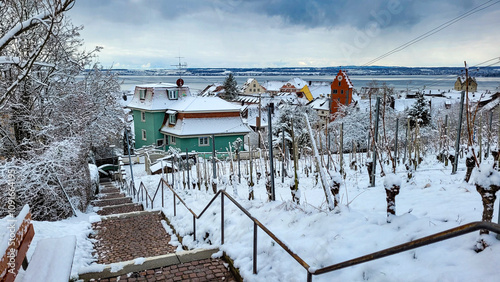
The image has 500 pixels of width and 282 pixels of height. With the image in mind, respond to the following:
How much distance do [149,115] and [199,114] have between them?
5.91 meters

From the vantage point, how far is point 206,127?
94.3 feet

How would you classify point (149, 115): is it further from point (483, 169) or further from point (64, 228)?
point (483, 169)

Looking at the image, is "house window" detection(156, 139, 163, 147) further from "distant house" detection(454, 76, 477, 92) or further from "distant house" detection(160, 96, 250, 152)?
"distant house" detection(454, 76, 477, 92)

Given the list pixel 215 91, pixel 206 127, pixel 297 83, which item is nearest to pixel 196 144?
pixel 206 127

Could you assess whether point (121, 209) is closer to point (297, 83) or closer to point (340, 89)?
point (340, 89)

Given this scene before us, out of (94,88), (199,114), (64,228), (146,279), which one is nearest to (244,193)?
(64,228)

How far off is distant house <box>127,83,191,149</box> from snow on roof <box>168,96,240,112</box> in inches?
52.5

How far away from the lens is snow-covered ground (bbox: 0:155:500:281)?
2.68 meters

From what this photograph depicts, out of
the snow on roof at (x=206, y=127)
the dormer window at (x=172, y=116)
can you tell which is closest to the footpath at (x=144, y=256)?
the snow on roof at (x=206, y=127)

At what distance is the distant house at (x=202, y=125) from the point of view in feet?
92.9

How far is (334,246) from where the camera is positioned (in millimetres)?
3496

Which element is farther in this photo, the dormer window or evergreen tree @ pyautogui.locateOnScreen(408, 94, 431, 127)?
the dormer window

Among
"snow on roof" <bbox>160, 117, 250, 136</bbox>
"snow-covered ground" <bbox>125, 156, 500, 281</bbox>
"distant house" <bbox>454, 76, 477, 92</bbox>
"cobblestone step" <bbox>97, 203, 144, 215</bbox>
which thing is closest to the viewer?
"snow-covered ground" <bbox>125, 156, 500, 281</bbox>

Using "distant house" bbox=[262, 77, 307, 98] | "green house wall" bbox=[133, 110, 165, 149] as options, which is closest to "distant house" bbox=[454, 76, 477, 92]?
"green house wall" bbox=[133, 110, 165, 149]
